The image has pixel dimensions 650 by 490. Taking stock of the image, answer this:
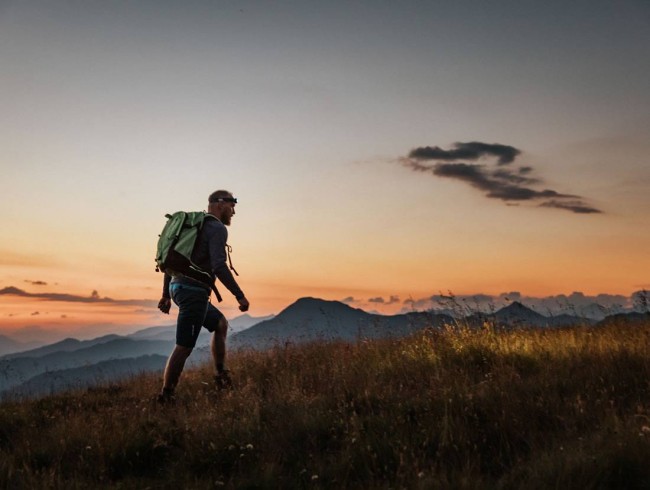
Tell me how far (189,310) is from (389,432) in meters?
3.19

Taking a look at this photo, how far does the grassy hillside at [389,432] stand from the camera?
3.45 metres

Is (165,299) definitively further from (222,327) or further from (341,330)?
(341,330)

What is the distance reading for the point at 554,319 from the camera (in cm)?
931

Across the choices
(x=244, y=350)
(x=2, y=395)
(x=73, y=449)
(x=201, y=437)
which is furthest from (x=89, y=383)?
(x=201, y=437)

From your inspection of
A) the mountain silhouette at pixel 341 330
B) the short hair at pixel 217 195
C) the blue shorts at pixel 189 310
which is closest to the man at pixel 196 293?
the blue shorts at pixel 189 310

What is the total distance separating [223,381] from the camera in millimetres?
7008

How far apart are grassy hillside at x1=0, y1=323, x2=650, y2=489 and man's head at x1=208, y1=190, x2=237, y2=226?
220 cm

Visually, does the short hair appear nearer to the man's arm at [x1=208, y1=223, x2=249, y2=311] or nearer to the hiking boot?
the man's arm at [x1=208, y1=223, x2=249, y2=311]

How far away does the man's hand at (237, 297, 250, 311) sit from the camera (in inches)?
242

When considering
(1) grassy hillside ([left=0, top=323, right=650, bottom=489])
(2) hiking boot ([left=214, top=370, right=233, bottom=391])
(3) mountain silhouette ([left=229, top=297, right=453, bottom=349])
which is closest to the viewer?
(1) grassy hillside ([left=0, top=323, right=650, bottom=489])

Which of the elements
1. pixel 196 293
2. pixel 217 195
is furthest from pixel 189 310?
pixel 217 195

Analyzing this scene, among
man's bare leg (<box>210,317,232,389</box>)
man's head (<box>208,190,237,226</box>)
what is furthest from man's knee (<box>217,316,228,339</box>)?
man's head (<box>208,190,237,226</box>)

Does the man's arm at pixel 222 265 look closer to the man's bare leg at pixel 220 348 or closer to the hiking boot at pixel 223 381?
the man's bare leg at pixel 220 348

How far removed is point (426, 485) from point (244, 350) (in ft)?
22.9
